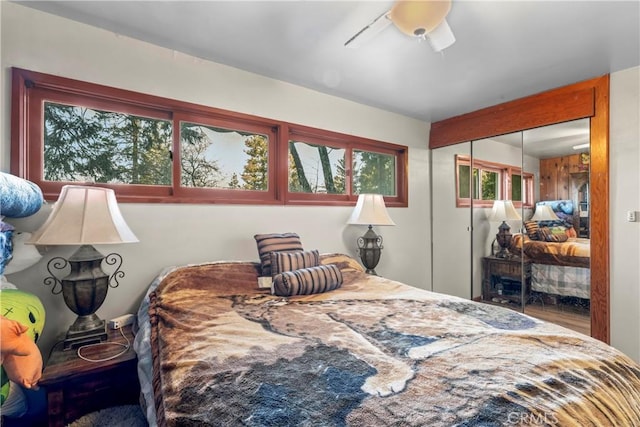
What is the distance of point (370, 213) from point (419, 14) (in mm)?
1644

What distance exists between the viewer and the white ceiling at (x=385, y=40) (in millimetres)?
1614

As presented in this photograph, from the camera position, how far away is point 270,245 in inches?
84.8

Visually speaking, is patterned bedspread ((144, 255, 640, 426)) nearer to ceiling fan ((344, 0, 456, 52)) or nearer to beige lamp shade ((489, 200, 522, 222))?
ceiling fan ((344, 0, 456, 52))

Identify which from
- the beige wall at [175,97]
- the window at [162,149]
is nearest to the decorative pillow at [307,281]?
the beige wall at [175,97]

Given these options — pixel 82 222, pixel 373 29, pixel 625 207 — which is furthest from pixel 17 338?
pixel 625 207

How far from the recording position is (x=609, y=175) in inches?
95.3

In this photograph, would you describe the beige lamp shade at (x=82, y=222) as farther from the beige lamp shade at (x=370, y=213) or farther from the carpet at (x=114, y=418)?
the beige lamp shade at (x=370, y=213)

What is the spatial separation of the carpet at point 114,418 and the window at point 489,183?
3.44 metres

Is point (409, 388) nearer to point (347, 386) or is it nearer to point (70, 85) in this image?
point (347, 386)

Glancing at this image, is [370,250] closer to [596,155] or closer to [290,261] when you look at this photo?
[290,261]

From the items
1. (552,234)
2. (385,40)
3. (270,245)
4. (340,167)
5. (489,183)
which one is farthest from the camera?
(489,183)

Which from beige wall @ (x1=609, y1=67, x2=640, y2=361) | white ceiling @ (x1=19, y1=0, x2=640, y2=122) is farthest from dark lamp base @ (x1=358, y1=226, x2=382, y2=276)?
beige wall @ (x1=609, y1=67, x2=640, y2=361)

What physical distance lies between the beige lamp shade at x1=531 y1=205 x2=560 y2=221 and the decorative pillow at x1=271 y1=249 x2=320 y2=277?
2.27m

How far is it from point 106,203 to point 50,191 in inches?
20.5
